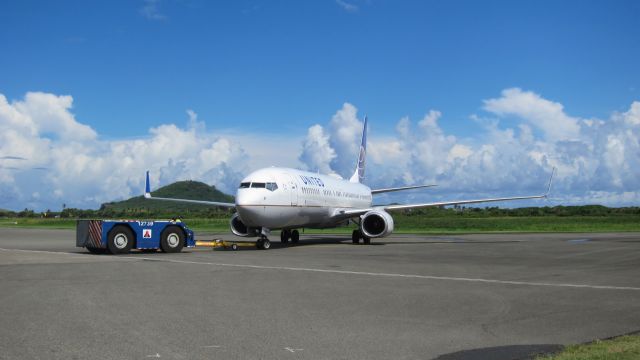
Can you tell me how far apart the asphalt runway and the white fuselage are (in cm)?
847

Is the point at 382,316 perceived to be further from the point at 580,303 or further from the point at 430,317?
the point at 580,303

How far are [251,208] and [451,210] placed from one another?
3684 inches

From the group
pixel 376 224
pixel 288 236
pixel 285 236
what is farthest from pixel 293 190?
pixel 288 236

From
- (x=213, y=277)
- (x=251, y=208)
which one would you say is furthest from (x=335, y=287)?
(x=251, y=208)

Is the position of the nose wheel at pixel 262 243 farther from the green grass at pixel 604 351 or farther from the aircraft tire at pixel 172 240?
the green grass at pixel 604 351

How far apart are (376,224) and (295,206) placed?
580 centimetres

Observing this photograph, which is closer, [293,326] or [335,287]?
[293,326]

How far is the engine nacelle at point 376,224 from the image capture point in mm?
33875

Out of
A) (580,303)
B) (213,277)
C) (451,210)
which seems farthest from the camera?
(451,210)

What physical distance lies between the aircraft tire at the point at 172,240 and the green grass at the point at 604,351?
2053cm

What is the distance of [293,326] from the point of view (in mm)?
9195

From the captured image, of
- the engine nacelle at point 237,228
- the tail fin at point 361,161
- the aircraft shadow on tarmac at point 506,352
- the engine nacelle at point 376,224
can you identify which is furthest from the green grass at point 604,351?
the tail fin at point 361,161

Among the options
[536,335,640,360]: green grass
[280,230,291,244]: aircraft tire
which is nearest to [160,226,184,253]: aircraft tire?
[280,230,291,244]: aircraft tire

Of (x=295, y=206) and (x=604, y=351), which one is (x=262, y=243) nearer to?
(x=295, y=206)
